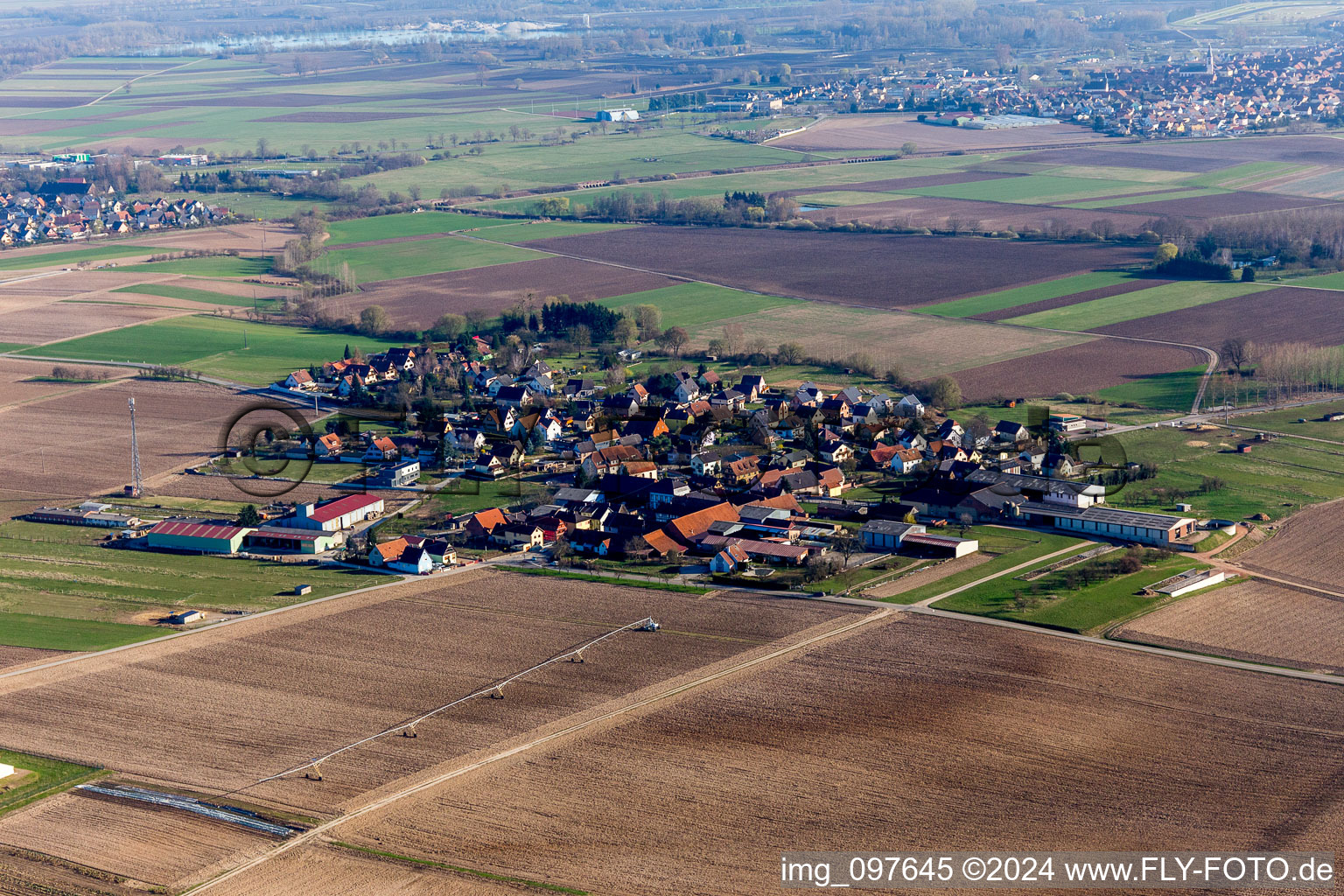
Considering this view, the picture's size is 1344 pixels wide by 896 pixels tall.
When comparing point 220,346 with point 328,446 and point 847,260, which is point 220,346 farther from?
point 847,260

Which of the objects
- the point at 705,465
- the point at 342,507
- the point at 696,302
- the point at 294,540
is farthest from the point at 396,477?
the point at 696,302

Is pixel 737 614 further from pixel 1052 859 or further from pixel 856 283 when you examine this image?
pixel 856 283

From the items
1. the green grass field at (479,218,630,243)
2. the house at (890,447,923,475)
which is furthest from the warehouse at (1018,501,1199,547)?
the green grass field at (479,218,630,243)

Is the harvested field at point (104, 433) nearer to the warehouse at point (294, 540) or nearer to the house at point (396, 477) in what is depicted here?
the house at point (396, 477)

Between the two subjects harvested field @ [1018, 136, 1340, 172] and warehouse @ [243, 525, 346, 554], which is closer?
warehouse @ [243, 525, 346, 554]

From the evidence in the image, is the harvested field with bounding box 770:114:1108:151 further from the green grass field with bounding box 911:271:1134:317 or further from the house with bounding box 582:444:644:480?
the house with bounding box 582:444:644:480
